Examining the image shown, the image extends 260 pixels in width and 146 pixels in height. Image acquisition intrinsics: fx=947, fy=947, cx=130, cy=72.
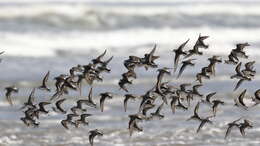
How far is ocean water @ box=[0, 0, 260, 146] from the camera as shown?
58.1 feet

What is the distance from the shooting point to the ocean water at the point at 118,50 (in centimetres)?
1772

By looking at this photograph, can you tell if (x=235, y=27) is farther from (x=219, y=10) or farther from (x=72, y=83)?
(x=72, y=83)

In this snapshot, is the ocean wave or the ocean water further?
the ocean wave

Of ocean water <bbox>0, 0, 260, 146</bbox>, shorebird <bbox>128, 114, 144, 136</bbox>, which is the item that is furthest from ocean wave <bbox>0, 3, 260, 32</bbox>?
shorebird <bbox>128, 114, 144, 136</bbox>

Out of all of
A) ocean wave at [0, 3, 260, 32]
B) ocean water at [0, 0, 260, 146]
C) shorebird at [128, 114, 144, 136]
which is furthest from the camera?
ocean wave at [0, 3, 260, 32]

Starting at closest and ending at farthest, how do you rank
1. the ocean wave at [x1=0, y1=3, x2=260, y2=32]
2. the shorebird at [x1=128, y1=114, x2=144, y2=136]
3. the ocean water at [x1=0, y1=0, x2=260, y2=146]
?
1. the shorebird at [x1=128, y1=114, x2=144, y2=136]
2. the ocean water at [x1=0, y1=0, x2=260, y2=146]
3. the ocean wave at [x1=0, y1=3, x2=260, y2=32]

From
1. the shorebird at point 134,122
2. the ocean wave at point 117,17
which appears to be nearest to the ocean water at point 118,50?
the ocean wave at point 117,17

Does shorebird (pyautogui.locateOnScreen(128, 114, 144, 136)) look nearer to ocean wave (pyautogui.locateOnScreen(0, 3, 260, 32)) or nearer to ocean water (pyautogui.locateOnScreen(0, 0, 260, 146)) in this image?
ocean water (pyautogui.locateOnScreen(0, 0, 260, 146))

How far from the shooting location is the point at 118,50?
32.5 meters

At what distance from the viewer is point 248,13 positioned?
142 feet

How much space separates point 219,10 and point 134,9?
491 cm

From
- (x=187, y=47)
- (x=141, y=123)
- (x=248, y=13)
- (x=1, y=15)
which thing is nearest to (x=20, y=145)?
(x=141, y=123)

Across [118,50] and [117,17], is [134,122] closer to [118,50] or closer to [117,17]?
A: [118,50]

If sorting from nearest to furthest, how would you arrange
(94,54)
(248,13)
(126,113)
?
(126,113) < (94,54) < (248,13)
